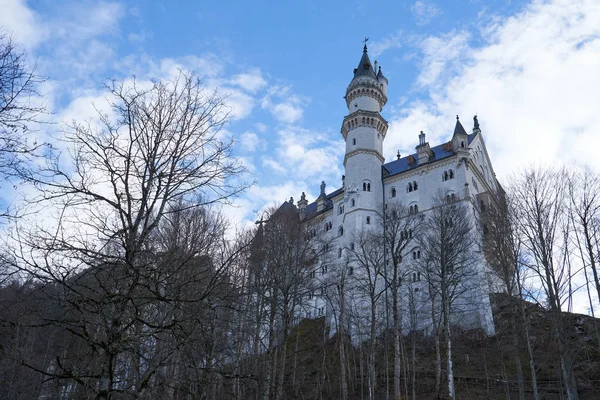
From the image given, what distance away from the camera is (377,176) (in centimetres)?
5428

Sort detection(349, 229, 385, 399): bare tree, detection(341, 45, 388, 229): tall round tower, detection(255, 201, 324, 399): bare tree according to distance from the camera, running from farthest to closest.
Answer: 1. detection(341, 45, 388, 229): tall round tower
2. detection(349, 229, 385, 399): bare tree
3. detection(255, 201, 324, 399): bare tree

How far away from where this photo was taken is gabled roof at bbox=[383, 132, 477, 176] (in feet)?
171

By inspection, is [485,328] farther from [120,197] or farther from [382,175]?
[120,197]

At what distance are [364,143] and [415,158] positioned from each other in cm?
672

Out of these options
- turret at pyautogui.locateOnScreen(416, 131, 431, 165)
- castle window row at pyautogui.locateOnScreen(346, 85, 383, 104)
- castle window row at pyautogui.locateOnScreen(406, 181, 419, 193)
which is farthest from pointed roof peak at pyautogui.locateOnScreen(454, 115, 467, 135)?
castle window row at pyautogui.locateOnScreen(346, 85, 383, 104)

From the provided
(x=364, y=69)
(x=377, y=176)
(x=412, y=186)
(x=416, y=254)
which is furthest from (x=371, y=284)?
(x=364, y=69)

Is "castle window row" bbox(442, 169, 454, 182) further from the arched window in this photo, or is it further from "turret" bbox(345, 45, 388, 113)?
"turret" bbox(345, 45, 388, 113)

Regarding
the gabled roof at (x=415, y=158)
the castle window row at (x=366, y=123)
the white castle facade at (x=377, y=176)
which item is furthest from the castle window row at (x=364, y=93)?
the gabled roof at (x=415, y=158)

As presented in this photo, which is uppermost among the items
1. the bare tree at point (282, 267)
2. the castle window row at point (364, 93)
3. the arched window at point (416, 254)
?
the castle window row at point (364, 93)

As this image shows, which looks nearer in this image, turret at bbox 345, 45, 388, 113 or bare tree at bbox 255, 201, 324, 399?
bare tree at bbox 255, 201, 324, 399

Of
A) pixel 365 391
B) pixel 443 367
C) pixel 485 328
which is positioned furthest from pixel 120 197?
pixel 485 328

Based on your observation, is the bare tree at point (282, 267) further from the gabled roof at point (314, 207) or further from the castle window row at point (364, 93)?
the castle window row at point (364, 93)

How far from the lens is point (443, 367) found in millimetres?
31641

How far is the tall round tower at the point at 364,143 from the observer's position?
52.1 meters
